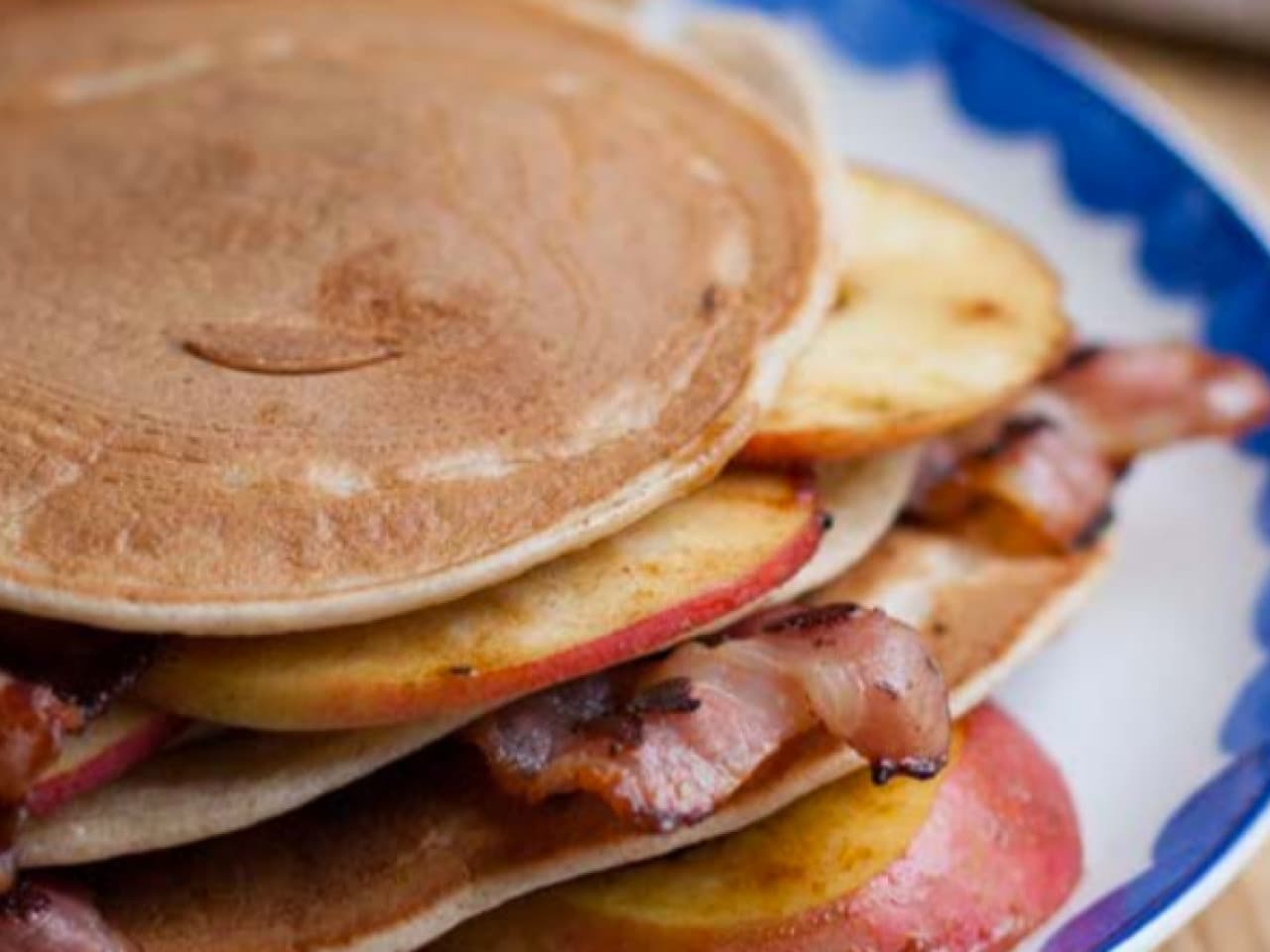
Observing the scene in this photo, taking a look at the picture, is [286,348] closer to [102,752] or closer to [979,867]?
[102,752]

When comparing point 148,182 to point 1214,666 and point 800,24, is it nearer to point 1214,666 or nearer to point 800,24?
point 1214,666

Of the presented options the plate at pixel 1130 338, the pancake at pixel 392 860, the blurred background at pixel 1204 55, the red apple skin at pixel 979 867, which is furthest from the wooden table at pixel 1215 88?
the pancake at pixel 392 860

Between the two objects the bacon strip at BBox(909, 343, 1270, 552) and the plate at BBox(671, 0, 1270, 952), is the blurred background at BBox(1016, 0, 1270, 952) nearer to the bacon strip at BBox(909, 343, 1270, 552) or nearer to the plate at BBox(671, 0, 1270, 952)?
the plate at BBox(671, 0, 1270, 952)

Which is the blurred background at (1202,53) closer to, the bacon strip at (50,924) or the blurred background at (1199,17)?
the blurred background at (1199,17)

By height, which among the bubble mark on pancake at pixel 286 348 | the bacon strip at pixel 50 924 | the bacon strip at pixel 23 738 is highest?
the bubble mark on pancake at pixel 286 348

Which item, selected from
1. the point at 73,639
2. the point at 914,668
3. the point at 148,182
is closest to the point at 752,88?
the point at 148,182

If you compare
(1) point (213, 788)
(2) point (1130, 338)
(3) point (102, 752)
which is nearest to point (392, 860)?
(1) point (213, 788)
